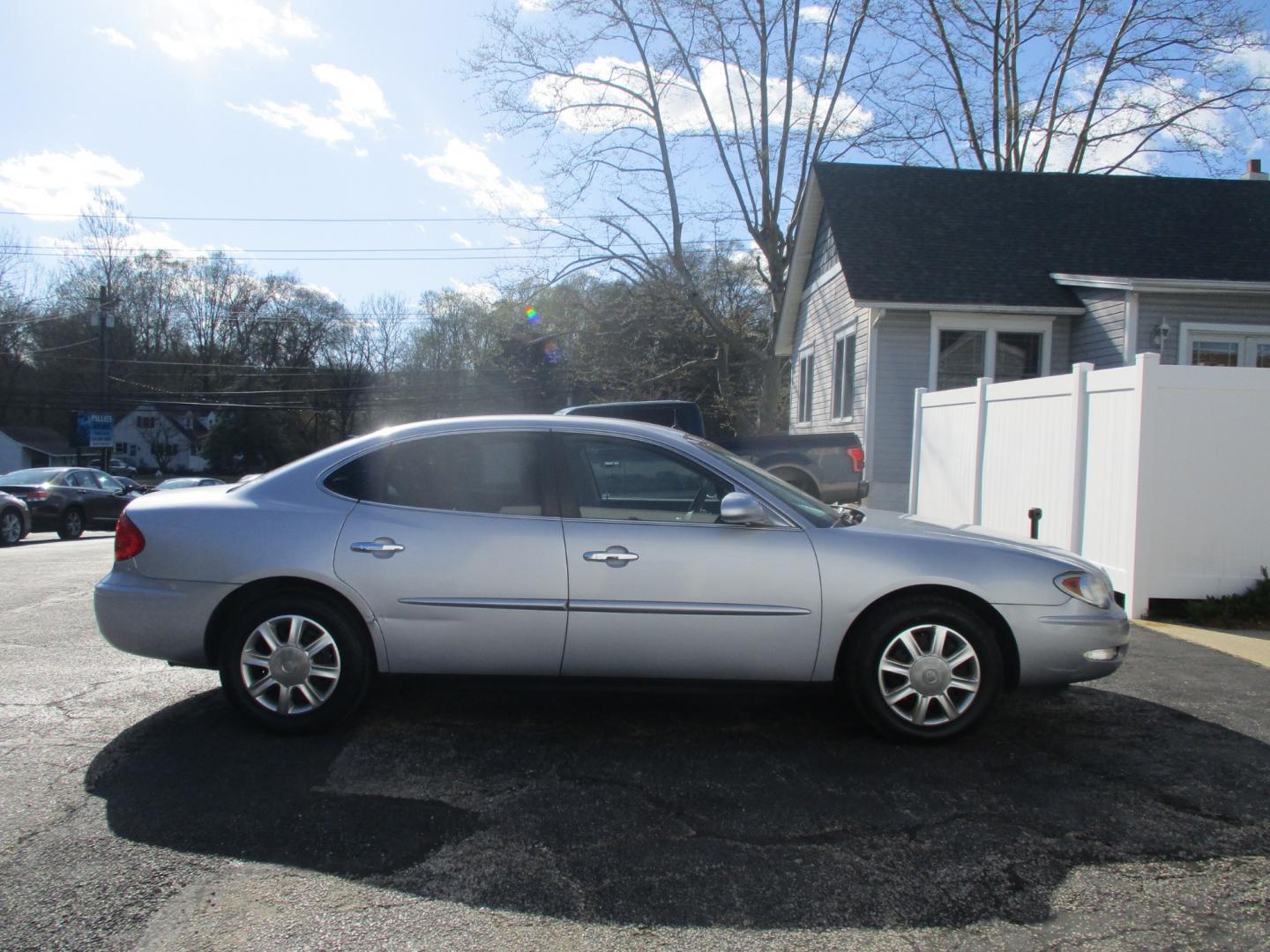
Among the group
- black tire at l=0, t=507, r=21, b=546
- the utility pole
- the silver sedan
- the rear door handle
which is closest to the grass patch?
the silver sedan

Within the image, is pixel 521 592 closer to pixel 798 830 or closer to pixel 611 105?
pixel 798 830

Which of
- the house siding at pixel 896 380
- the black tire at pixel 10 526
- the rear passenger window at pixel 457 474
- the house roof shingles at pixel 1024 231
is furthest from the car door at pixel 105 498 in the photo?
the rear passenger window at pixel 457 474

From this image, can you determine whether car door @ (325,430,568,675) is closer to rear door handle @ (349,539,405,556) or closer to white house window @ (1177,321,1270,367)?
rear door handle @ (349,539,405,556)

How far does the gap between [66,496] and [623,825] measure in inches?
837

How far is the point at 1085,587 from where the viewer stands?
4324 mm

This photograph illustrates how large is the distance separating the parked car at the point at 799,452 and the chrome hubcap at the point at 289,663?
7.38 meters

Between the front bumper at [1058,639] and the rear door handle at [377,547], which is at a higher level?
the rear door handle at [377,547]

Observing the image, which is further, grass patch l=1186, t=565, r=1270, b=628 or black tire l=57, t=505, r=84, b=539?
black tire l=57, t=505, r=84, b=539

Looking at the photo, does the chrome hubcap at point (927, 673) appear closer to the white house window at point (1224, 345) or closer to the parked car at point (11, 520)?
the white house window at point (1224, 345)

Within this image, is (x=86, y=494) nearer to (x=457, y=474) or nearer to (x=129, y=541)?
(x=129, y=541)

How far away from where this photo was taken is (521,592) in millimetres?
4180

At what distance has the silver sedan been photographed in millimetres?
4164

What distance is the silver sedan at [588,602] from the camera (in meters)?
4.16

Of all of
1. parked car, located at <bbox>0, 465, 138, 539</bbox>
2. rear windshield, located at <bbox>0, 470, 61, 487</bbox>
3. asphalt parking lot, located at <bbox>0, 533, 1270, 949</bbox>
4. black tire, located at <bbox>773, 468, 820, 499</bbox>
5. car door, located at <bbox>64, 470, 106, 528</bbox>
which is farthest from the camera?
car door, located at <bbox>64, 470, 106, 528</bbox>
